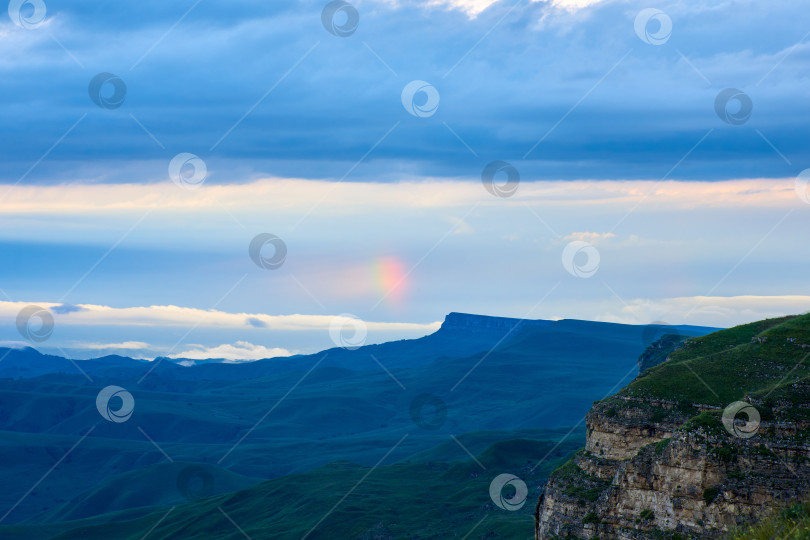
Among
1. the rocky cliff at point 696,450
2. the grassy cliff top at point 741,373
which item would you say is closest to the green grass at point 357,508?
the rocky cliff at point 696,450

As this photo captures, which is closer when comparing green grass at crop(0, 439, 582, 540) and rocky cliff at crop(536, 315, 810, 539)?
rocky cliff at crop(536, 315, 810, 539)

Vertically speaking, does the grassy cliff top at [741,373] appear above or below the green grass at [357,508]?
below

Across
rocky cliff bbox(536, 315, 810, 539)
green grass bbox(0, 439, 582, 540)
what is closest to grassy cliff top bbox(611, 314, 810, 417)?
rocky cliff bbox(536, 315, 810, 539)

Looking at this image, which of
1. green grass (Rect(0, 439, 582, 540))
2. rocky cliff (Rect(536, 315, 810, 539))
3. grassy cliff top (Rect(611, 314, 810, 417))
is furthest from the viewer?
green grass (Rect(0, 439, 582, 540))

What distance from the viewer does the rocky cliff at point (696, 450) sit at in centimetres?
4472

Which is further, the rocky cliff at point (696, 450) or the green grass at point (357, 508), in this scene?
the green grass at point (357, 508)

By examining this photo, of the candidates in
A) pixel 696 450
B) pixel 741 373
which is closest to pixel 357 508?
pixel 741 373

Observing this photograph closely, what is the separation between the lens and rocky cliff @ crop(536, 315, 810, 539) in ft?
147

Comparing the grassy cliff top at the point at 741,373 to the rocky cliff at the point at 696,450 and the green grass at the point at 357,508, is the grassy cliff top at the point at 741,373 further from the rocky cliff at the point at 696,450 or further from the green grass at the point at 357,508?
the green grass at the point at 357,508

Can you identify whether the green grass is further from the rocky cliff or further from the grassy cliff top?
the grassy cliff top

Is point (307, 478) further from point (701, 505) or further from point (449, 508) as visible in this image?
point (701, 505)

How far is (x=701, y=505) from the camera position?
45.5 metres

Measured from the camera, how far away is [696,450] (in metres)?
46.0

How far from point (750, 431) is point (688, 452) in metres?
3.33
